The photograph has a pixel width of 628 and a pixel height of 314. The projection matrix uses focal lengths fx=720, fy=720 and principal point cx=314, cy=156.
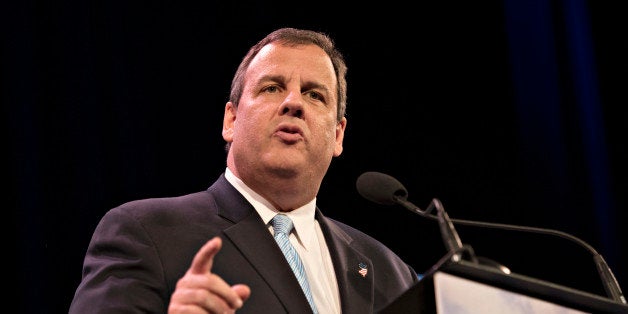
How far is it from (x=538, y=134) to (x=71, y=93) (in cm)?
235

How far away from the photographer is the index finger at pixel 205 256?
1.33 m

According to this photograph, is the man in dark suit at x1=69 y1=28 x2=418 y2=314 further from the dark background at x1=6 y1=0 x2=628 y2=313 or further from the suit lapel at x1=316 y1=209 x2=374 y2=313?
the dark background at x1=6 y1=0 x2=628 y2=313

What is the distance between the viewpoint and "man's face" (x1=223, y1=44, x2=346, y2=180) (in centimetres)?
229

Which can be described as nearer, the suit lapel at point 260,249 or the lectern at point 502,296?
the lectern at point 502,296

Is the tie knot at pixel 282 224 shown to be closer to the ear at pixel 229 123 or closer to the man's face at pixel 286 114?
the man's face at pixel 286 114

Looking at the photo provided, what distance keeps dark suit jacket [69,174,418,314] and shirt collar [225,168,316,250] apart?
0.29 ft

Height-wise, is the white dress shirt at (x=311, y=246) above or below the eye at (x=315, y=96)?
below

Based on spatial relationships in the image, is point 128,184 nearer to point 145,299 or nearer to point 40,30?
point 40,30

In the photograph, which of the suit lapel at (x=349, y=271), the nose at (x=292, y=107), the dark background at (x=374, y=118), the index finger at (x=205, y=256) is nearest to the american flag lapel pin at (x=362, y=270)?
the suit lapel at (x=349, y=271)

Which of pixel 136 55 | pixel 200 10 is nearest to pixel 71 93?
pixel 136 55

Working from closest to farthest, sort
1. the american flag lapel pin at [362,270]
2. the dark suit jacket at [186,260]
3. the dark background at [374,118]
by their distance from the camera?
the dark suit jacket at [186,260] < the american flag lapel pin at [362,270] < the dark background at [374,118]

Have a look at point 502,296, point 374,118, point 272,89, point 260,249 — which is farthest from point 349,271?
point 374,118

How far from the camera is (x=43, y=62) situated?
296 cm

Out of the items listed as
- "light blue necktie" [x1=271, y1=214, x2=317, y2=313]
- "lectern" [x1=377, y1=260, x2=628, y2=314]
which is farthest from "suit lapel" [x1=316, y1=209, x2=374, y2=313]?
"lectern" [x1=377, y1=260, x2=628, y2=314]
